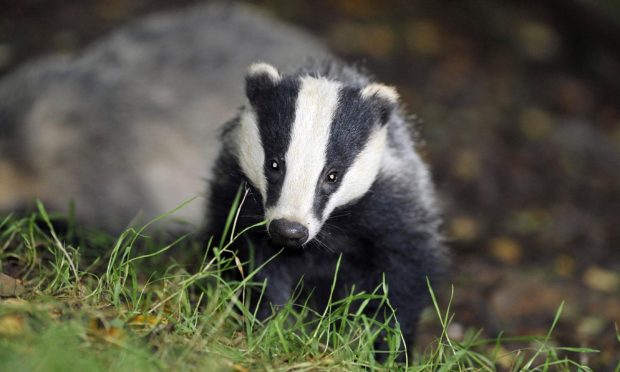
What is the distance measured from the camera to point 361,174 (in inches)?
116

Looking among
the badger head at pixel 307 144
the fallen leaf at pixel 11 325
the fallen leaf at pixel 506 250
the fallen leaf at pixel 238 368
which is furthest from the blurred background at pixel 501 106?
the fallen leaf at pixel 11 325

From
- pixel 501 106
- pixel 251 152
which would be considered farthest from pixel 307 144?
pixel 501 106

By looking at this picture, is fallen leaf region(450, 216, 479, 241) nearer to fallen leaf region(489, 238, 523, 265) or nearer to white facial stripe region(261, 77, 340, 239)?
fallen leaf region(489, 238, 523, 265)

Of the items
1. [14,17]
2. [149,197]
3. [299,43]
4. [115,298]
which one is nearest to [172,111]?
[149,197]

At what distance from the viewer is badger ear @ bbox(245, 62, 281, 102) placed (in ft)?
9.80

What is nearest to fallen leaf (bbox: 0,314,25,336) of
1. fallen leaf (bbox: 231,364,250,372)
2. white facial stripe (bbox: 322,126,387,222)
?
fallen leaf (bbox: 231,364,250,372)

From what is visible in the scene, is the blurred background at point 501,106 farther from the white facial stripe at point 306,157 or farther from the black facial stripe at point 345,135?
the white facial stripe at point 306,157

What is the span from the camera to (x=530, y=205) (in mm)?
5555

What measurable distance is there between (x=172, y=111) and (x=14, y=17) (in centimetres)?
199

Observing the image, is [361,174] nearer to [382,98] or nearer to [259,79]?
[382,98]

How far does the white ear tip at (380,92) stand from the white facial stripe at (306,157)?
0.55 feet

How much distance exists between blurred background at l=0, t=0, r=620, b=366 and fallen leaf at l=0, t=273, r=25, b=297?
2448mm

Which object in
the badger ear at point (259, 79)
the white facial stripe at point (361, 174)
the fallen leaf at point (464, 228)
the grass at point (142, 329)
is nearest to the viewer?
the grass at point (142, 329)

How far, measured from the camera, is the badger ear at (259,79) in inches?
118
